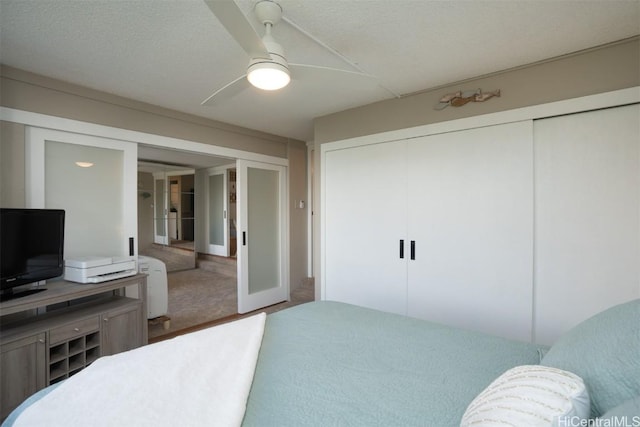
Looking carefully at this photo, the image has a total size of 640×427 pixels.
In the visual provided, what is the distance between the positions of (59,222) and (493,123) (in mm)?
3370

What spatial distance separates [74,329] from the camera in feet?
6.92

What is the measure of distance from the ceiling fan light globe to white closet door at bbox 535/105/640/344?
6.39ft

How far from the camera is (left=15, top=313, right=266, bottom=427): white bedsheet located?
0.91 m

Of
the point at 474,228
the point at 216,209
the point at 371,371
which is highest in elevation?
the point at 216,209

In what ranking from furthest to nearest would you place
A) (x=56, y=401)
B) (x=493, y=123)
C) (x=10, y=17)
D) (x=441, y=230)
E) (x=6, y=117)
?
(x=441, y=230) < (x=493, y=123) < (x=6, y=117) < (x=10, y=17) < (x=56, y=401)

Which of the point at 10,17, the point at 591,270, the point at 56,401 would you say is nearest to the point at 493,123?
the point at 591,270

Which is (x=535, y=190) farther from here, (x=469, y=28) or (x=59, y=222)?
(x=59, y=222)

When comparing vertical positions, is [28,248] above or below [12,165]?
below

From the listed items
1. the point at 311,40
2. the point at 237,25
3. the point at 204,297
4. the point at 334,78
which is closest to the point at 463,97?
the point at 334,78

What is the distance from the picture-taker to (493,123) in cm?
242

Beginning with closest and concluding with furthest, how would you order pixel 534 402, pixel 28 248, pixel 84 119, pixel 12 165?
pixel 534 402 < pixel 28 248 < pixel 12 165 < pixel 84 119

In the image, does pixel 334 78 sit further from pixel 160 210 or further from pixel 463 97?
pixel 160 210

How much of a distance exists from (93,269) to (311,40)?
226cm

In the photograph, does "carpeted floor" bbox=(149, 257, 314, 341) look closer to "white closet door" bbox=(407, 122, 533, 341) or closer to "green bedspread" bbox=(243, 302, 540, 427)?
"white closet door" bbox=(407, 122, 533, 341)
